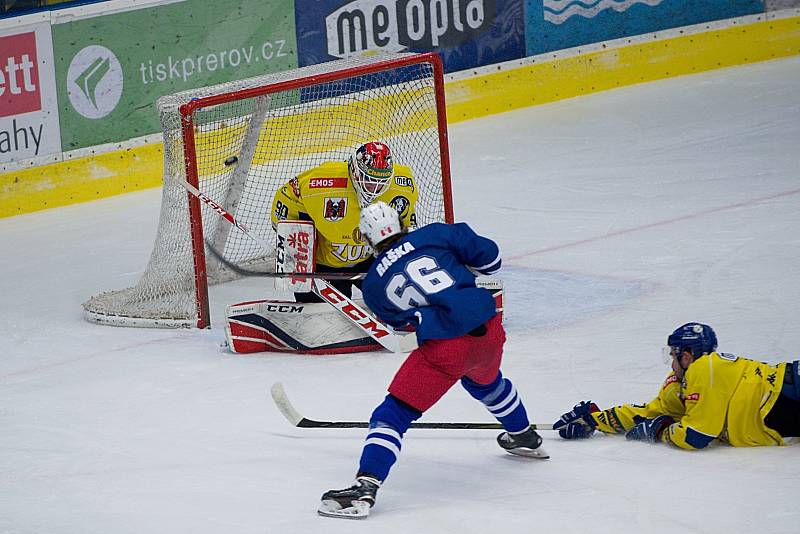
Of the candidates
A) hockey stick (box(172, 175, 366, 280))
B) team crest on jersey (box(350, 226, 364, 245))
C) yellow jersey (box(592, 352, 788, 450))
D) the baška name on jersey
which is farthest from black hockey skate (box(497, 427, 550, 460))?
team crest on jersey (box(350, 226, 364, 245))

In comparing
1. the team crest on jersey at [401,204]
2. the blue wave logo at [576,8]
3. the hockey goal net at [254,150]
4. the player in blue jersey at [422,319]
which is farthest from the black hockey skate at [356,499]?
the blue wave logo at [576,8]

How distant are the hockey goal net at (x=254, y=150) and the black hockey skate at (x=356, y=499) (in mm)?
2376

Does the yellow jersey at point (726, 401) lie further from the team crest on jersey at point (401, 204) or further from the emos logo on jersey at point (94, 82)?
the emos logo on jersey at point (94, 82)

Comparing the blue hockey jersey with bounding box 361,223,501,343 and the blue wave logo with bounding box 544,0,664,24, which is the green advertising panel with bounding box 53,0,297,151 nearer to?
the blue wave logo with bounding box 544,0,664,24

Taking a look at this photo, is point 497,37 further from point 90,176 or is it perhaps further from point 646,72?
point 90,176

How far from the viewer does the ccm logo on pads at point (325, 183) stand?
6.00 meters

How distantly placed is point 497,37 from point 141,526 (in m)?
6.62

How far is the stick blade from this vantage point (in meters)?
4.75

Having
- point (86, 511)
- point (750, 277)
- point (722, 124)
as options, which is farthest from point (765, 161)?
point (86, 511)

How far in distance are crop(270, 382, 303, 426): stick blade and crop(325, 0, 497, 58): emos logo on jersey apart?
4.93m

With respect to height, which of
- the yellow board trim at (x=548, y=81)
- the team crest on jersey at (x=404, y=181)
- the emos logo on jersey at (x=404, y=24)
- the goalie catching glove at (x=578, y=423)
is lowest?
the goalie catching glove at (x=578, y=423)

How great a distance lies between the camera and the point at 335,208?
6000mm

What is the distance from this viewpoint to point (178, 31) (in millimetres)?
8766

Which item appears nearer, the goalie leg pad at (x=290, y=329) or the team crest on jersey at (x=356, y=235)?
the goalie leg pad at (x=290, y=329)
